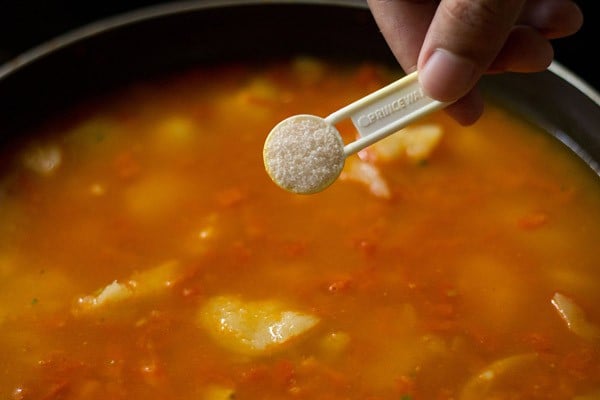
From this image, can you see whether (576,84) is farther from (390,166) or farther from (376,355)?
(376,355)

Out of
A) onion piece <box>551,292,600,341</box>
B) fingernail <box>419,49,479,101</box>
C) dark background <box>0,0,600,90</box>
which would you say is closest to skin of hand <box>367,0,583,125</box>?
fingernail <box>419,49,479,101</box>

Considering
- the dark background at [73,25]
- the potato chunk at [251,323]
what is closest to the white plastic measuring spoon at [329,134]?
the potato chunk at [251,323]

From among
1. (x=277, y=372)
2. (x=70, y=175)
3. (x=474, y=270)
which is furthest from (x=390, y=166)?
(x=70, y=175)

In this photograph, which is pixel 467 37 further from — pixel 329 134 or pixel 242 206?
pixel 242 206

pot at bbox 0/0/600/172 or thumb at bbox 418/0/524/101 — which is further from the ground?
thumb at bbox 418/0/524/101

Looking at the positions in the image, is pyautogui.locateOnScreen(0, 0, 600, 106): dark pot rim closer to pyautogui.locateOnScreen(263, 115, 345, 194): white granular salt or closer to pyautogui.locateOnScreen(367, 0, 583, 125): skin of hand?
pyautogui.locateOnScreen(367, 0, 583, 125): skin of hand

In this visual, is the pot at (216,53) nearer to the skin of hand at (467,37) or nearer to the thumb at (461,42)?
the skin of hand at (467,37)

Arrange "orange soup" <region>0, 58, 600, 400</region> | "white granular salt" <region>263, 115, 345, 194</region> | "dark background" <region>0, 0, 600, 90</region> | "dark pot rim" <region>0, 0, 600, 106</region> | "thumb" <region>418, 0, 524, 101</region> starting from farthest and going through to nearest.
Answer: "dark background" <region>0, 0, 600, 90</region>, "dark pot rim" <region>0, 0, 600, 106</region>, "orange soup" <region>0, 58, 600, 400</region>, "white granular salt" <region>263, 115, 345, 194</region>, "thumb" <region>418, 0, 524, 101</region>
